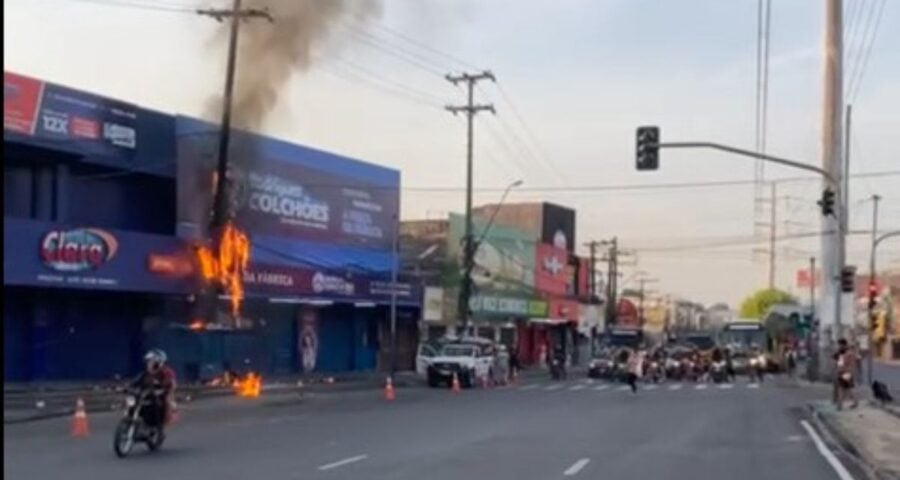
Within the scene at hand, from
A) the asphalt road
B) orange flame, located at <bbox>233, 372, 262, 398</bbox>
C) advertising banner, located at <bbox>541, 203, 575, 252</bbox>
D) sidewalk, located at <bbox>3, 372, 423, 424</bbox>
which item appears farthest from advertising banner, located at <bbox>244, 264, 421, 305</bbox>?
advertising banner, located at <bbox>541, 203, 575, 252</bbox>

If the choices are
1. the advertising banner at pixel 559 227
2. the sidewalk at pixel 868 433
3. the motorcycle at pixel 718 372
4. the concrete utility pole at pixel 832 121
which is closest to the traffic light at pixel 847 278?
the concrete utility pole at pixel 832 121

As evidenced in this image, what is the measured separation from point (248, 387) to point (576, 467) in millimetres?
26615

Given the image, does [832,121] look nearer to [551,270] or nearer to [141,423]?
[141,423]

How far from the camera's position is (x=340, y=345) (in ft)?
208

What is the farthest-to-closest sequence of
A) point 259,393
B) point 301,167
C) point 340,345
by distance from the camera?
1. point 340,345
2. point 301,167
3. point 259,393

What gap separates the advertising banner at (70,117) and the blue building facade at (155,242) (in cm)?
5

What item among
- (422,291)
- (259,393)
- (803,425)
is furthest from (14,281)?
(422,291)

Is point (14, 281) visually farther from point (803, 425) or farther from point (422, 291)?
point (422, 291)

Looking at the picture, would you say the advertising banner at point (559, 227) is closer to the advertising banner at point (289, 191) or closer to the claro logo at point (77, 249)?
the advertising banner at point (289, 191)

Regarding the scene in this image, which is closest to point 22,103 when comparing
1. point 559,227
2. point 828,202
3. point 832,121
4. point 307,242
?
point 307,242

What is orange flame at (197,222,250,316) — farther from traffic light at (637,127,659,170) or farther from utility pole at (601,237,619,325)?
utility pole at (601,237,619,325)

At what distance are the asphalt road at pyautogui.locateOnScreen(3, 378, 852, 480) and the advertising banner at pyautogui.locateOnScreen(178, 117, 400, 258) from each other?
1224cm

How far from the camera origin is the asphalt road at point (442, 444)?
1783 centimetres

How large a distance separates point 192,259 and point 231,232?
154 centimetres
